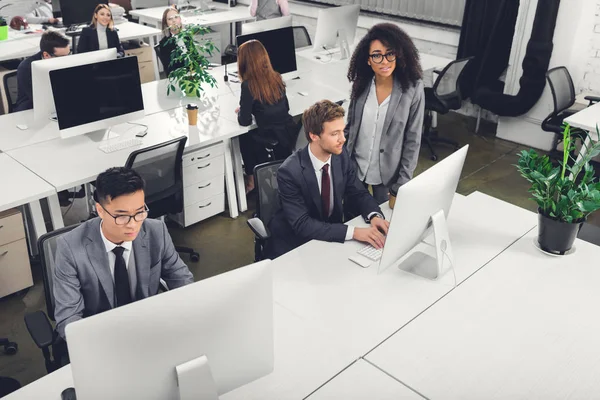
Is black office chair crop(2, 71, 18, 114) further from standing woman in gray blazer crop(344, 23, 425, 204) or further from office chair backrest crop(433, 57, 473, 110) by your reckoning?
office chair backrest crop(433, 57, 473, 110)

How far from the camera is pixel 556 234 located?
264 centimetres

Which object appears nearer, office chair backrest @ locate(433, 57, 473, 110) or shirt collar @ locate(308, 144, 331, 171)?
shirt collar @ locate(308, 144, 331, 171)

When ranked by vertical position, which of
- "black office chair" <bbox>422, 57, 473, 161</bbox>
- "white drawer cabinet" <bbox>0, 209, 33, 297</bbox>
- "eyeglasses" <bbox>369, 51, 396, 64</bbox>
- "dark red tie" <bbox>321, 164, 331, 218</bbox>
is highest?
"eyeglasses" <bbox>369, 51, 396, 64</bbox>

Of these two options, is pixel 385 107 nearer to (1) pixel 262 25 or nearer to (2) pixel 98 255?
(2) pixel 98 255

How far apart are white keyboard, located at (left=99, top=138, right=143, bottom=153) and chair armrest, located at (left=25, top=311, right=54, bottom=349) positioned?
5.24 feet

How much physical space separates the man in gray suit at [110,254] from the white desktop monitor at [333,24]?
3669mm

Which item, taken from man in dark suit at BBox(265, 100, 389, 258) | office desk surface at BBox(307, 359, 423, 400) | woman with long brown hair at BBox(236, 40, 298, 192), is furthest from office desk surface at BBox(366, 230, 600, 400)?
woman with long brown hair at BBox(236, 40, 298, 192)

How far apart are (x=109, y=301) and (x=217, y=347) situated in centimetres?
82

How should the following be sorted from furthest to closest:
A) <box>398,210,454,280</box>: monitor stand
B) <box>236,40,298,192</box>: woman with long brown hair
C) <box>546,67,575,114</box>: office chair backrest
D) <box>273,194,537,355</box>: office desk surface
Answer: <box>546,67,575,114</box>: office chair backrest → <box>236,40,298,192</box>: woman with long brown hair → <box>398,210,454,280</box>: monitor stand → <box>273,194,537,355</box>: office desk surface

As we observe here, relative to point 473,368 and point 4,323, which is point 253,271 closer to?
point 473,368

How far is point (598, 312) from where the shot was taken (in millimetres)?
2332

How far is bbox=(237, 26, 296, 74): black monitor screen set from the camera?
4.57m

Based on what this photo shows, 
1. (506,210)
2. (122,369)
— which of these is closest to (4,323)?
(122,369)

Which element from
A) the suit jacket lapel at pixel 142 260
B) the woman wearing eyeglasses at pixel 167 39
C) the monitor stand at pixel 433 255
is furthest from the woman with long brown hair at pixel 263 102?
the suit jacket lapel at pixel 142 260
